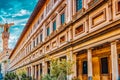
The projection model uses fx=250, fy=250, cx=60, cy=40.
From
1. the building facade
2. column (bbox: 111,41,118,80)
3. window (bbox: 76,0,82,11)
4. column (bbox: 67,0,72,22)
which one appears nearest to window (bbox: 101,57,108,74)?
the building facade

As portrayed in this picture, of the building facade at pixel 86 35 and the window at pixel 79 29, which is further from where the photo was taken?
the window at pixel 79 29

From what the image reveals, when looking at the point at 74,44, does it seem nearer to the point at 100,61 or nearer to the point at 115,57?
the point at 100,61

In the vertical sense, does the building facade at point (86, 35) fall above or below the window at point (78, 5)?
below

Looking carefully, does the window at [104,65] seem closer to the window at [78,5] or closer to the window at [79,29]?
the window at [79,29]

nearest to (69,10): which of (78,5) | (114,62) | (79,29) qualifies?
(78,5)

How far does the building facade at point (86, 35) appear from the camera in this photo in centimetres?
1633

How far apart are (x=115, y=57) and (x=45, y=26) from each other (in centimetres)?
2175

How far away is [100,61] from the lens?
1041 inches

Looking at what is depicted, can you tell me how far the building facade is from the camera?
643 inches

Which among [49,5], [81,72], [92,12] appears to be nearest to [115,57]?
[92,12]

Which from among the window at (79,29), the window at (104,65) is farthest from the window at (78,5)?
the window at (104,65)

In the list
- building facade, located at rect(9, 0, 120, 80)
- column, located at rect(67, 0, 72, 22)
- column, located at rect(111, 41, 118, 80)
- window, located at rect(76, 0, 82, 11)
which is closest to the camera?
column, located at rect(111, 41, 118, 80)

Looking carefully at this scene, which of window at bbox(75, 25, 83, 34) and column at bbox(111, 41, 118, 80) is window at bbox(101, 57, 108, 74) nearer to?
window at bbox(75, 25, 83, 34)

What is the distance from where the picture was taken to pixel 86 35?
65.6 feet
